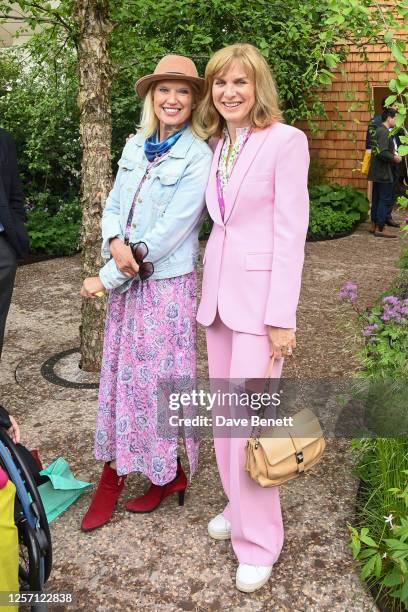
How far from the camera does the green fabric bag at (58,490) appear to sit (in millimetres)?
3008

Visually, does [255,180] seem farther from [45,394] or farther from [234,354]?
[45,394]

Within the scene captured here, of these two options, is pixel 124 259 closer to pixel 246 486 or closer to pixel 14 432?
pixel 14 432

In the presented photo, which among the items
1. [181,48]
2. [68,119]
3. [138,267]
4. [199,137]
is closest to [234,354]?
[138,267]

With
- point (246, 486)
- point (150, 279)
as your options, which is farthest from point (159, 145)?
point (246, 486)

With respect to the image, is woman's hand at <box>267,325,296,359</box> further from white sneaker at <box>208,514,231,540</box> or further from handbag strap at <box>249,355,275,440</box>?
white sneaker at <box>208,514,231,540</box>

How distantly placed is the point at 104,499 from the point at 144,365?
2.21ft

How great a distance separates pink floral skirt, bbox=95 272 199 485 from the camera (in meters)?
2.73

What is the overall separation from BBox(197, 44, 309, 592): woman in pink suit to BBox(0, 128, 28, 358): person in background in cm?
158

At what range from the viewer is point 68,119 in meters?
8.74

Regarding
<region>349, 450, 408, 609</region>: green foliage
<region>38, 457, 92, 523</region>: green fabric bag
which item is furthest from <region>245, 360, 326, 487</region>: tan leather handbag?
<region>38, 457, 92, 523</region>: green fabric bag

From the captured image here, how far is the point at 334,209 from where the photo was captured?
10.3m

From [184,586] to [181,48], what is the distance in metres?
3.63

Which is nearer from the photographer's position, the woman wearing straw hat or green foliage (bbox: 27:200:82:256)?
the woman wearing straw hat

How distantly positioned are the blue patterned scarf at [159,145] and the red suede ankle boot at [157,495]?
142 cm
